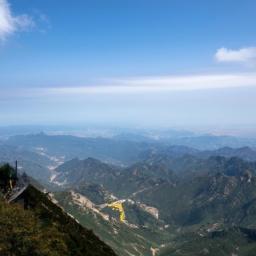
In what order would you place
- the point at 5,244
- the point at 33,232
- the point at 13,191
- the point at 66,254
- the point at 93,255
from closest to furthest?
the point at 5,244, the point at 33,232, the point at 66,254, the point at 13,191, the point at 93,255

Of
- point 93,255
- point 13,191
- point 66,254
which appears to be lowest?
point 93,255

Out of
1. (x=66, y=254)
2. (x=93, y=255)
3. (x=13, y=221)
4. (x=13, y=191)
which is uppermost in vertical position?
(x=13, y=221)

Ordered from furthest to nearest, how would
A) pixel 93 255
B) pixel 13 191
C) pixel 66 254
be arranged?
pixel 93 255
pixel 13 191
pixel 66 254

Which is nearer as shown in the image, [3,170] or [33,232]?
→ [33,232]

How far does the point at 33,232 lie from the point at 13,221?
2.25m

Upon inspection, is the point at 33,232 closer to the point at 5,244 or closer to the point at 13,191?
the point at 5,244

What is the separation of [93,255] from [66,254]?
18003 mm

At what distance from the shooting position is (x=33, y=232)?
27.2 metres

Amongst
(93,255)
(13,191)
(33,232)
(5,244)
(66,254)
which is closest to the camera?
(5,244)

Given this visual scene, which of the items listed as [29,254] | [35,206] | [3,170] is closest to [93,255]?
[35,206]

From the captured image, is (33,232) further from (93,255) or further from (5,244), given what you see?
(93,255)

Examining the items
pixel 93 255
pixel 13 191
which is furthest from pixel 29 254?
pixel 93 255

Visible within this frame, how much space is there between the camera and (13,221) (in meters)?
26.8

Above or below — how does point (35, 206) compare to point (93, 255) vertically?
above
